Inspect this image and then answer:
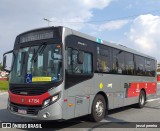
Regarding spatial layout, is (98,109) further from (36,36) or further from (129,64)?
(129,64)

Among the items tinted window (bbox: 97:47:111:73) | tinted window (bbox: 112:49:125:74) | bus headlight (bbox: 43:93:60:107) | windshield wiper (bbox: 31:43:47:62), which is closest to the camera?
bus headlight (bbox: 43:93:60:107)

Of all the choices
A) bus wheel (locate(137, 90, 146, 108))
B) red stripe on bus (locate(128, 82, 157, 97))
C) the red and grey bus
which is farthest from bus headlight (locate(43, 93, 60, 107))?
bus wheel (locate(137, 90, 146, 108))

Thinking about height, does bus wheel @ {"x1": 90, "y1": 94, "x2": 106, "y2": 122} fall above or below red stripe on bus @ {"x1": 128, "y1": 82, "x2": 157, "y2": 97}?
below

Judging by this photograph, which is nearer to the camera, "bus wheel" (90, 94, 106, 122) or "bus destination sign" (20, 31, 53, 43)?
"bus destination sign" (20, 31, 53, 43)

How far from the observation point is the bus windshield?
8117 millimetres

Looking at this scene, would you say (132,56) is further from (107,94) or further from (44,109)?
A: (44,109)

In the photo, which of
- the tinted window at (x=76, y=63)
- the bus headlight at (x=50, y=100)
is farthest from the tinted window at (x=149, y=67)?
the bus headlight at (x=50, y=100)

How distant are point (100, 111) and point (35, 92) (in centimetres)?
302

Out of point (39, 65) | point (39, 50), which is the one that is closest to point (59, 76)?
point (39, 65)

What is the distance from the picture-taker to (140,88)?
46.9 feet

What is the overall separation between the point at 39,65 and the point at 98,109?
303cm

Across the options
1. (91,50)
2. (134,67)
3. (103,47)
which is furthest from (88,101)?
(134,67)

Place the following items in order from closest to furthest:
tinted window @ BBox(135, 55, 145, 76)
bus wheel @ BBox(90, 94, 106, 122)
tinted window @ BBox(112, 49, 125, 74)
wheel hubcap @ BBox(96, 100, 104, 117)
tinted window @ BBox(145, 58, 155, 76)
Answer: bus wheel @ BBox(90, 94, 106, 122) < wheel hubcap @ BBox(96, 100, 104, 117) < tinted window @ BBox(112, 49, 125, 74) < tinted window @ BBox(135, 55, 145, 76) < tinted window @ BBox(145, 58, 155, 76)

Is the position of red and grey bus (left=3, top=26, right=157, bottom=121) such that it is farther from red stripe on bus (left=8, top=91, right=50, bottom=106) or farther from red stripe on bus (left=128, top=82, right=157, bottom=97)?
red stripe on bus (left=128, top=82, right=157, bottom=97)
